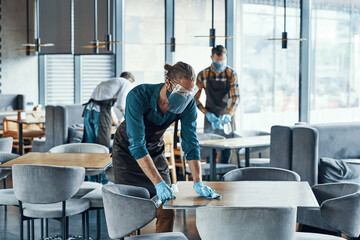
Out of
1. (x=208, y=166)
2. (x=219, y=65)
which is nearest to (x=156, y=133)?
(x=208, y=166)

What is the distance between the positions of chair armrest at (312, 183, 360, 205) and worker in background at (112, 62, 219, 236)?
2.64 feet

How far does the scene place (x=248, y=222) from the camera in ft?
8.15

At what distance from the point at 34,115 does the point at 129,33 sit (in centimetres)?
222

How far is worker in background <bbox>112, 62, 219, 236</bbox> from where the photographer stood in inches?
118

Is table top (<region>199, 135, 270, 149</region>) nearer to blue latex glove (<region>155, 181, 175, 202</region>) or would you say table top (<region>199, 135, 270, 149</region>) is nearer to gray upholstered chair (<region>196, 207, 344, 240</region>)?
blue latex glove (<region>155, 181, 175, 202</region>)

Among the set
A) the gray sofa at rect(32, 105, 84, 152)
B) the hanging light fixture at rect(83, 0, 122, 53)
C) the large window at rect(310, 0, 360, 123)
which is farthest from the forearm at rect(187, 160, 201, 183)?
the hanging light fixture at rect(83, 0, 122, 53)

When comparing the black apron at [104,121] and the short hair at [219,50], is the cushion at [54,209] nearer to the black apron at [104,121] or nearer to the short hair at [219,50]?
the black apron at [104,121]

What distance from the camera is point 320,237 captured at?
3127mm

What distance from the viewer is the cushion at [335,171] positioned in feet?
16.6

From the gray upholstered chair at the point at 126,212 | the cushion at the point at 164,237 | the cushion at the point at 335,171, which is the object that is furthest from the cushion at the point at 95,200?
the cushion at the point at 335,171

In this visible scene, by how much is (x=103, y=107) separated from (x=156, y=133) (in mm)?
3486

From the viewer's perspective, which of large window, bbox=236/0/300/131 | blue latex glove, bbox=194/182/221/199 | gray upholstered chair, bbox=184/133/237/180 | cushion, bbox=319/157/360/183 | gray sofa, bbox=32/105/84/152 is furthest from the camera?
gray sofa, bbox=32/105/84/152

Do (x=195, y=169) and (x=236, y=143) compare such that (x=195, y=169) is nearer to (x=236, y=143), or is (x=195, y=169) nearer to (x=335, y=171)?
(x=335, y=171)

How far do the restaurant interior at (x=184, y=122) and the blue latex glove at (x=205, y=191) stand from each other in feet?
0.04
